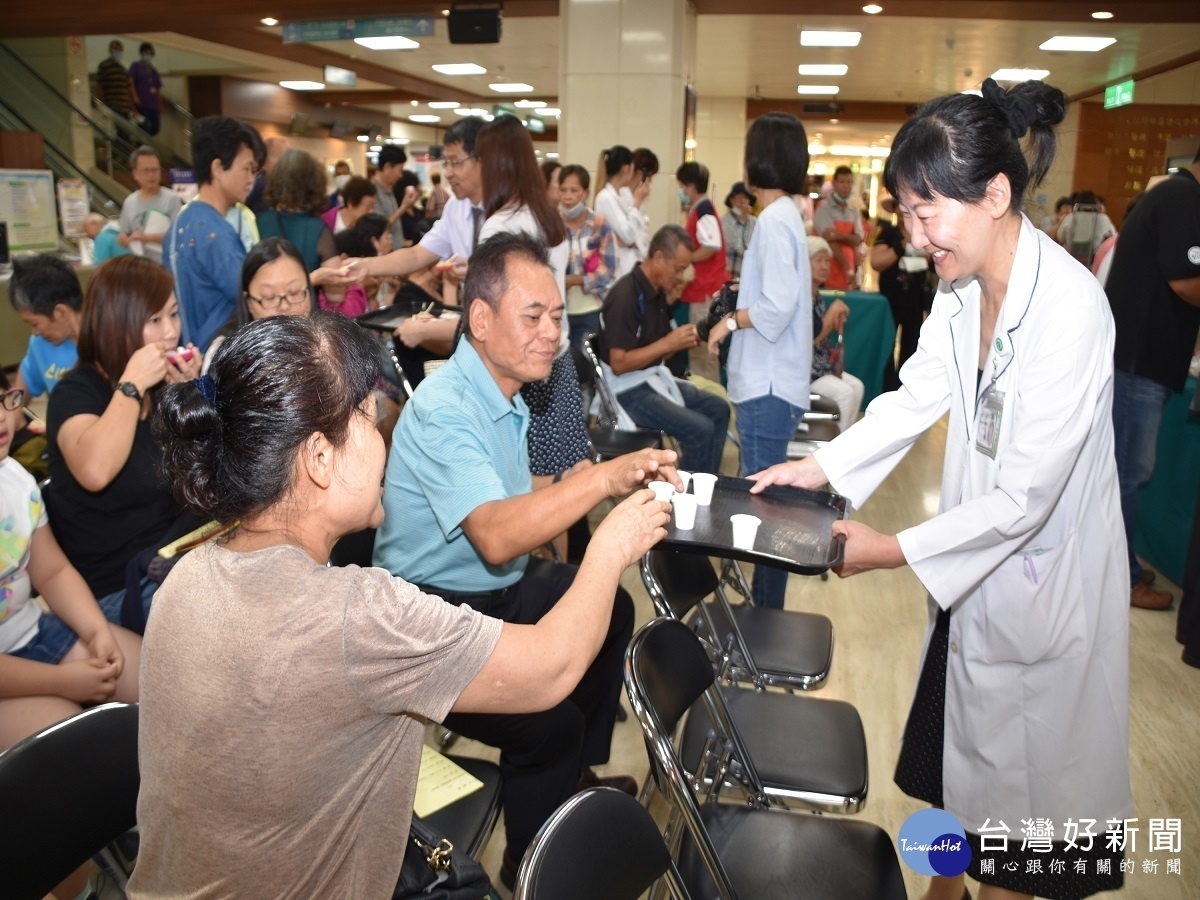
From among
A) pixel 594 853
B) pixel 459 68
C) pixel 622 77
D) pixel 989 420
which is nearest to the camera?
pixel 594 853

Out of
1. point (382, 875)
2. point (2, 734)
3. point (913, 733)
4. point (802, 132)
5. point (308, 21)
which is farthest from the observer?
point (308, 21)

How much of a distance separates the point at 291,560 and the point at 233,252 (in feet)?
8.17

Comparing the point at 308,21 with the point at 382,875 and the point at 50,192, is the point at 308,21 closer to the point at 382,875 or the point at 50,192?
the point at 50,192

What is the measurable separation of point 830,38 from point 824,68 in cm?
264

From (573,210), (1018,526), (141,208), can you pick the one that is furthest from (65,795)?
(141,208)

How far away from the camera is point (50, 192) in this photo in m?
9.38

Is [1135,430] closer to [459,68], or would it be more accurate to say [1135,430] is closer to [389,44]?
[389,44]

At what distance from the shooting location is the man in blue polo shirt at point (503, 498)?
1885 millimetres

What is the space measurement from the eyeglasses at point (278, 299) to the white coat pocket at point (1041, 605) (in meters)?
2.12

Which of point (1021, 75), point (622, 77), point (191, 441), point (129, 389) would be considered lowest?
point (129, 389)

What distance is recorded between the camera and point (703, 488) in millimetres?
2104

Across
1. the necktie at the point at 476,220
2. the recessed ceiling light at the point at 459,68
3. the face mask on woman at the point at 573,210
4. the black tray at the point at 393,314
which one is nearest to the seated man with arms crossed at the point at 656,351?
the necktie at the point at 476,220

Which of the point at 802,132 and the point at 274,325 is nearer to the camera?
the point at 274,325

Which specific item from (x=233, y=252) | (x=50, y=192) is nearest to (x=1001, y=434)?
(x=233, y=252)
